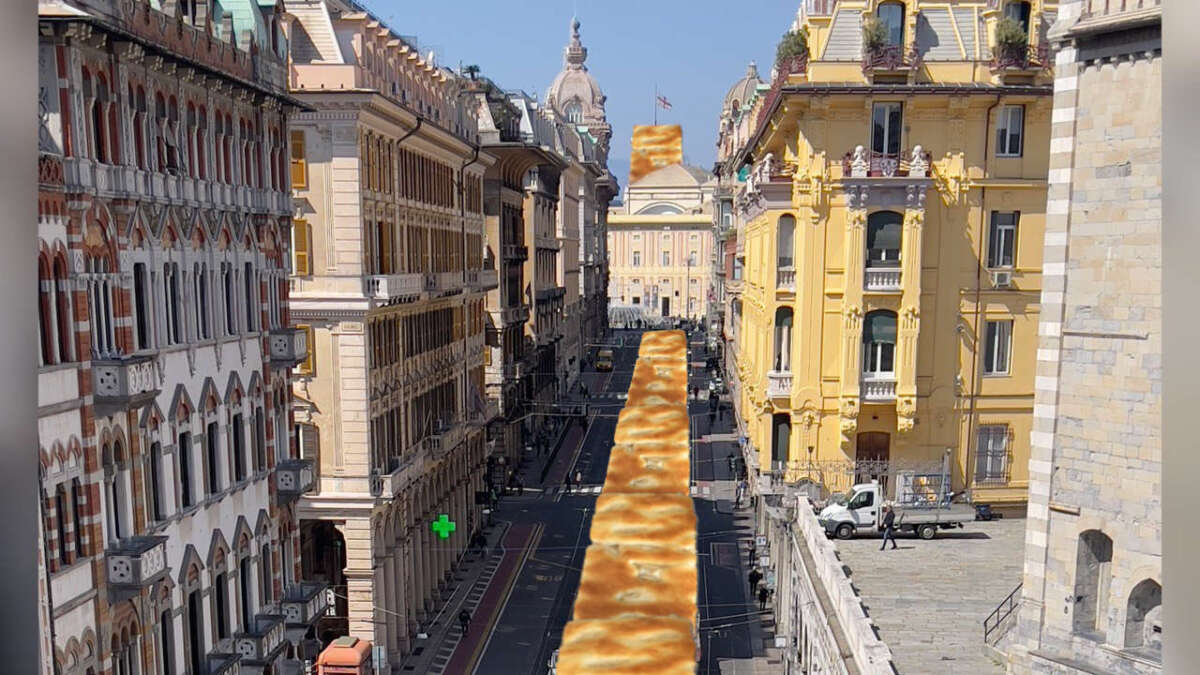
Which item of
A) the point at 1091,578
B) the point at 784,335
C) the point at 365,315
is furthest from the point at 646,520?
the point at 1091,578

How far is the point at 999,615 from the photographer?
62.7 ft

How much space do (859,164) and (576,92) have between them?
89.6m

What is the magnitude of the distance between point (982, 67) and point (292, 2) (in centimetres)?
2277

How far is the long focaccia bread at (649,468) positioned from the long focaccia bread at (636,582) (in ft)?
26.3

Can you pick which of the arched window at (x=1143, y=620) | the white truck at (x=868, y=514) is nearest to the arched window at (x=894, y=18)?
the white truck at (x=868, y=514)

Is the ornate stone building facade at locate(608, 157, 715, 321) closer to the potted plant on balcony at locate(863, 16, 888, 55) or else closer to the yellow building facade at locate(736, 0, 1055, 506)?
the yellow building facade at locate(736, 0, 1055, 506)

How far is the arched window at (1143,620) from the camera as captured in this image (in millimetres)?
13664

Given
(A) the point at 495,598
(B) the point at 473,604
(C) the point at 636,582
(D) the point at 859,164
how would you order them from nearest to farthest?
(D) the point at 859,164, (C) the point at 636,582, (B) the point at 473,604, (A) the point at 495,598

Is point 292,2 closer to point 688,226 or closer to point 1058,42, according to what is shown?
point 1058,42

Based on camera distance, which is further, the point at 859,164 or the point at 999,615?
the point at 859,164

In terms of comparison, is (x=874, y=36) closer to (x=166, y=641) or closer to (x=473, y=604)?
(x=166, y=641)

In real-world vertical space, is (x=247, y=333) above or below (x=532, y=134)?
below

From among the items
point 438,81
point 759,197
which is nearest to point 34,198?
point 759,197

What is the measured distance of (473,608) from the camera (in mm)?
36531
